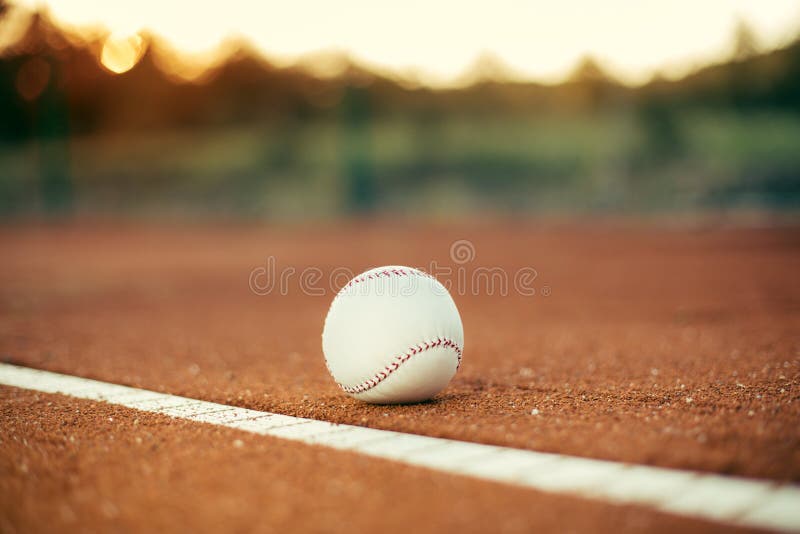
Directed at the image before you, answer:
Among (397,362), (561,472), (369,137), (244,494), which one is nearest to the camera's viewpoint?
(244,494)

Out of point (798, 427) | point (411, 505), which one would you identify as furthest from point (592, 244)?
point (411, 505)

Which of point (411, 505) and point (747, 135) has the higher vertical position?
point (747, 135)

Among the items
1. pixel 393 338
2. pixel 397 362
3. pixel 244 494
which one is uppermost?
pixel 393 338

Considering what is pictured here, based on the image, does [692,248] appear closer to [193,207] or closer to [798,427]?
[798,427]

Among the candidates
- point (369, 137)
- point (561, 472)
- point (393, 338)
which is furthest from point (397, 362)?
point (369, 137)

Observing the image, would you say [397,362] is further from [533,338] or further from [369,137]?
[369,137]

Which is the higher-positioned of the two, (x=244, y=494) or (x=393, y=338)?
(x=393, y=338)

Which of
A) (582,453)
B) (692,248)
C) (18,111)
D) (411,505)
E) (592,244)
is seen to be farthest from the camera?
(18,111)

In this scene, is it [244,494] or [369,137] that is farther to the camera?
[369,137]
